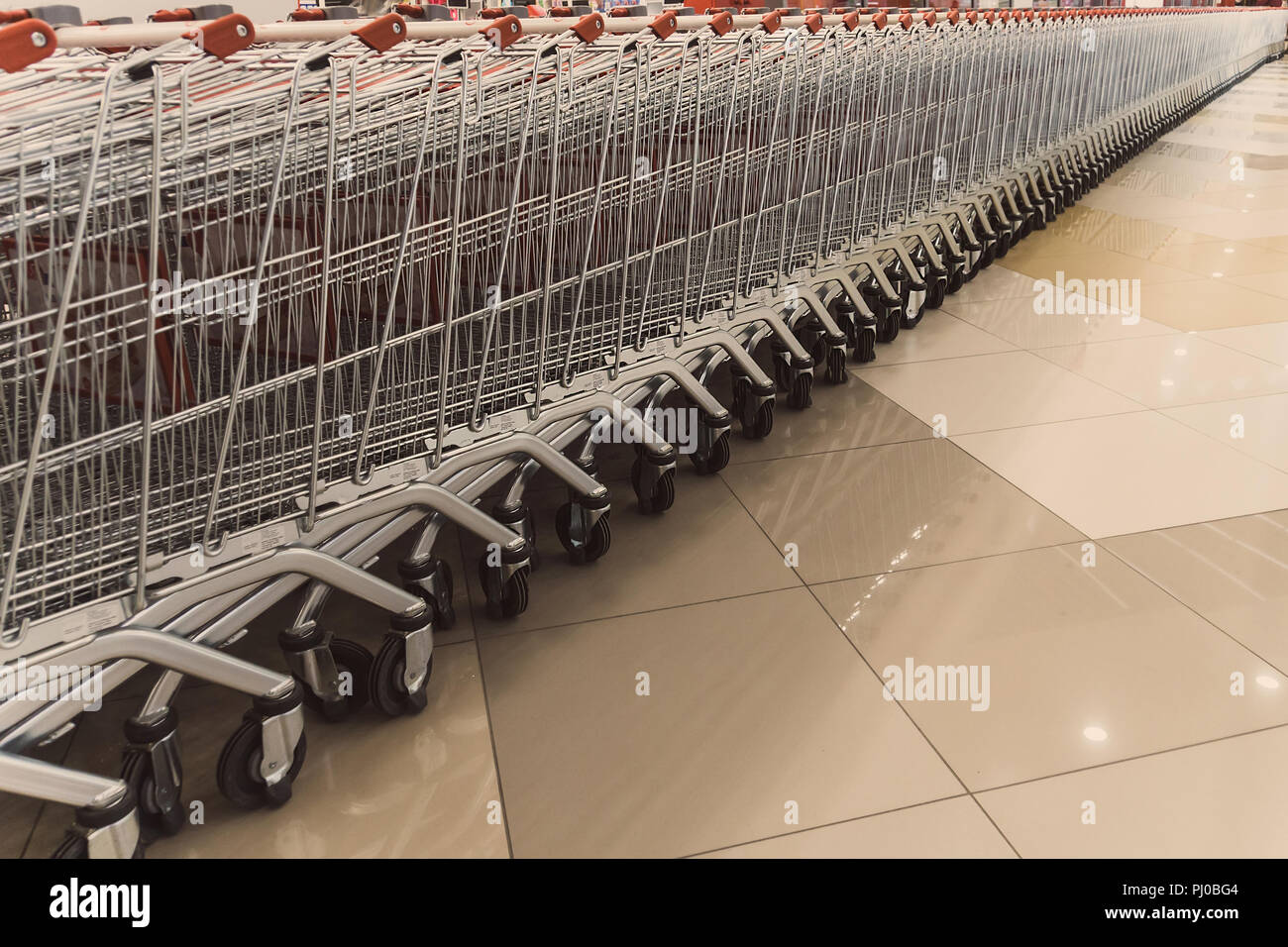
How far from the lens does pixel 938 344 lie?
13.3 ft

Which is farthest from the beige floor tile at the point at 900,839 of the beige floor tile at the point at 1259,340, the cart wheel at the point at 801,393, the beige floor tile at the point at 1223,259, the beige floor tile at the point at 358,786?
the beige floor tile at the point at 1223,259

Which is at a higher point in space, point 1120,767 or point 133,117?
point 133,117

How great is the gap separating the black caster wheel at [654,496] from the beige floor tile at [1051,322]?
200 cm

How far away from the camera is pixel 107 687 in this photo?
1.54 metres

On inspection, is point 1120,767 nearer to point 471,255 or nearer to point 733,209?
point 471,255

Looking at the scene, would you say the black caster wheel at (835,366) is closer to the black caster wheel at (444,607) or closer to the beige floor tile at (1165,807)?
the black caster wheel at (444,607)

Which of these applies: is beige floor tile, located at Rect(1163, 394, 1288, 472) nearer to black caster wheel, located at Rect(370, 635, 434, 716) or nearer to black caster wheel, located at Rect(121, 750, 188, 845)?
black caster wheel, located at Rect(370, 635, 434, 716)

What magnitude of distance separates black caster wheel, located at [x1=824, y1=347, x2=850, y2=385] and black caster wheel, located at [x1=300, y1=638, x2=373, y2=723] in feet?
7.18

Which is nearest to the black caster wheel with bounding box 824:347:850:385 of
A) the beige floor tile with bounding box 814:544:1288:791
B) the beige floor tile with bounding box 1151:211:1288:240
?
the beige floor tile with bounding box 814:544:1288:791

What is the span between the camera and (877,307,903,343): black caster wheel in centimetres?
402

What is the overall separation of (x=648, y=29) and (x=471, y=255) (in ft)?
2.29

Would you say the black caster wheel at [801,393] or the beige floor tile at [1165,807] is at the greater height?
the black caster wheel at [801,393]

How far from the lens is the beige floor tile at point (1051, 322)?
4059 mm
